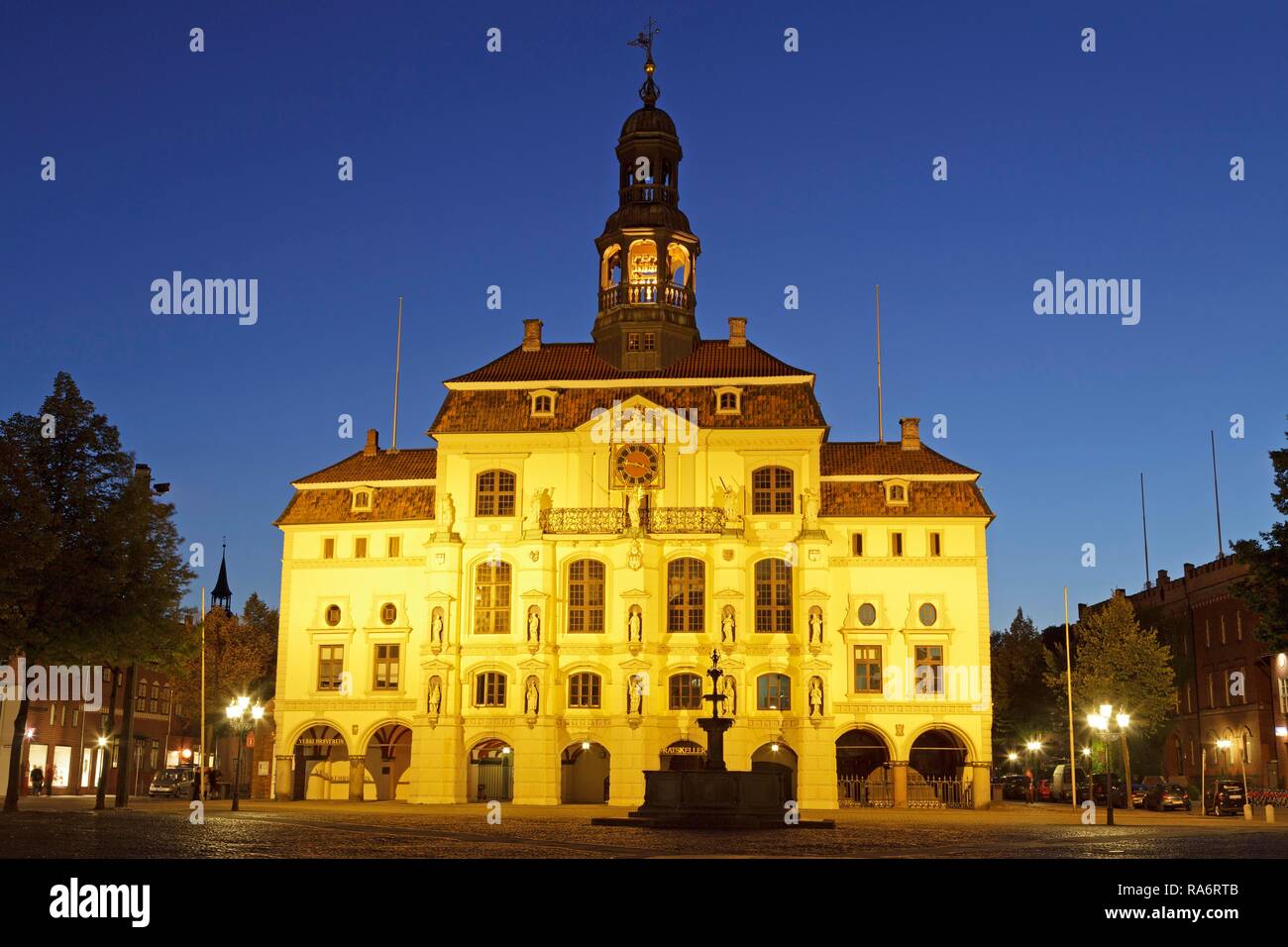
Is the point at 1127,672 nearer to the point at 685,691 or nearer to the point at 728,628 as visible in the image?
the point at 728,628

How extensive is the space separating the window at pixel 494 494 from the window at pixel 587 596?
4.38 metres

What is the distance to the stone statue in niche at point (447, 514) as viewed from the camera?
204 ft

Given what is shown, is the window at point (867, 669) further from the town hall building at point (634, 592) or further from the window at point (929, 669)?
the window at point (929, 669)

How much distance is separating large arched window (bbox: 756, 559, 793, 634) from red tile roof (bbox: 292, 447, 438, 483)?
16.2 meters

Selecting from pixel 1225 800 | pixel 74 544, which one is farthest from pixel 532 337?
pixel 1225 800

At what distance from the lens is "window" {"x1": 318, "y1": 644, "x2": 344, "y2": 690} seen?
63.7 metres

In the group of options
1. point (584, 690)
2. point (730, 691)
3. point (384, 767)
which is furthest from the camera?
point (384, 767)

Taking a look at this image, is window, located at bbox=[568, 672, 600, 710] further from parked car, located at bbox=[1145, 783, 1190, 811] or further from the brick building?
the brick building

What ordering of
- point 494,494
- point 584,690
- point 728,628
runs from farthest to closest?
point 494,494, point 584,690, point 728,628

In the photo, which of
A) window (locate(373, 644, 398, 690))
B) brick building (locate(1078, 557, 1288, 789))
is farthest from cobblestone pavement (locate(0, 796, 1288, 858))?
brick building (locate(1078, 557, 1288, 789))

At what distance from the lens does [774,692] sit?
197 feet

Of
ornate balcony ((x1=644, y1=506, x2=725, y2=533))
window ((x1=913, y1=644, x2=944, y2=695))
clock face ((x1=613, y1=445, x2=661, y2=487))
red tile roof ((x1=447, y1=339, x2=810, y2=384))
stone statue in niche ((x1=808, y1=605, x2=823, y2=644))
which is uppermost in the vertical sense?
red tile roof ((x1=447, y1=339, x2=810, y2=384))

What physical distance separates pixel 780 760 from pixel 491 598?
14.7m

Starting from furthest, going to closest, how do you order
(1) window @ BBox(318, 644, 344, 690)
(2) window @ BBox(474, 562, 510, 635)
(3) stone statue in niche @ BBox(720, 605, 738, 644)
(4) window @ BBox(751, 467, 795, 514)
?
(1) window @ BBox(318, 644, 344, 690) → (4) window @ BBox(751, 467, 795, 514) → (2) window @ BBox(474, 562, 510, 635) → (3) stone statue in niche @ BBox(720, 605, 738, 644)
